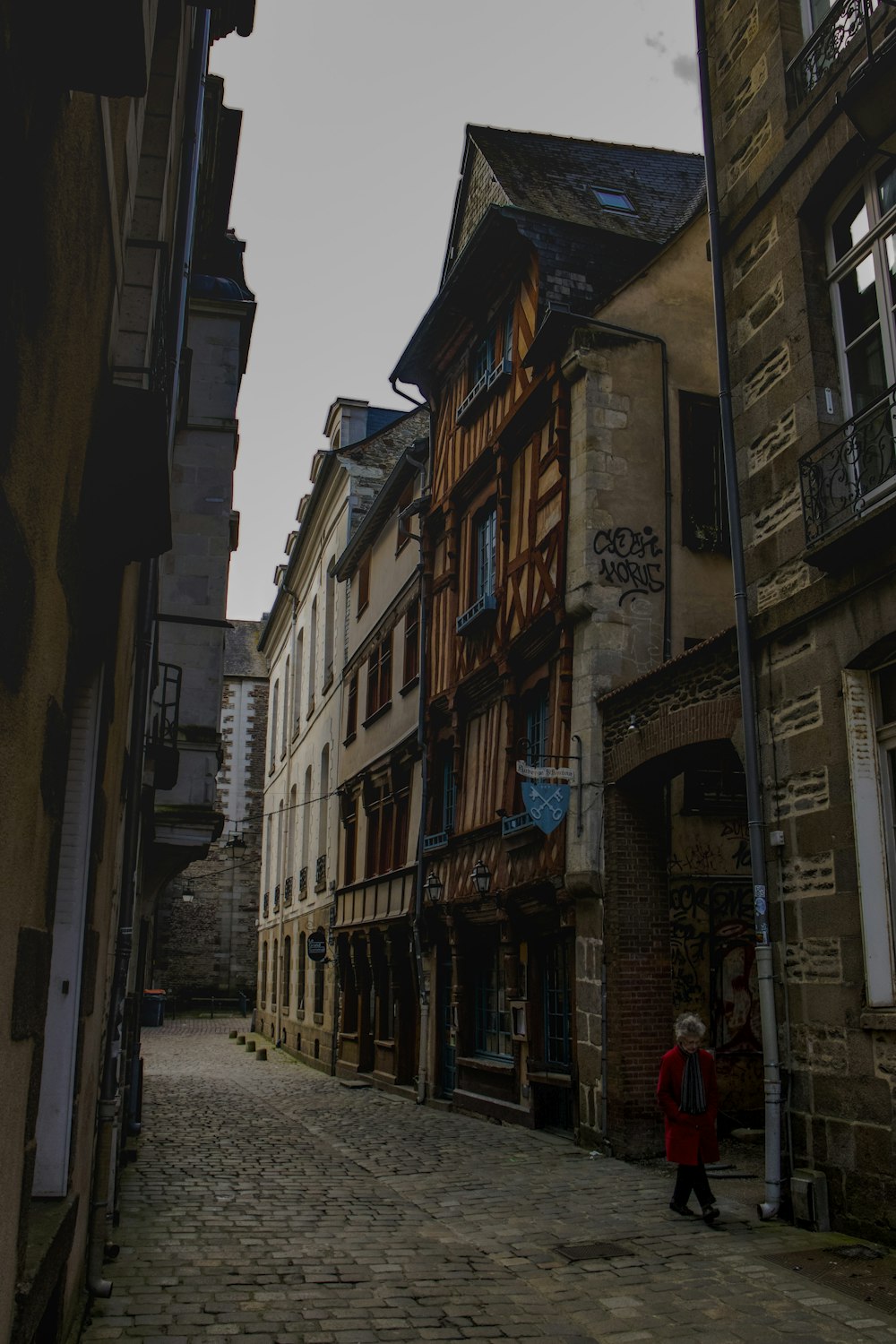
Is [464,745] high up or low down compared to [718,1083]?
up

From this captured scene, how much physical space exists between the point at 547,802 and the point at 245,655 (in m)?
37.1

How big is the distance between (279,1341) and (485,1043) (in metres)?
9.88

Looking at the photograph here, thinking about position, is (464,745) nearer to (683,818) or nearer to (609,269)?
(683,818)

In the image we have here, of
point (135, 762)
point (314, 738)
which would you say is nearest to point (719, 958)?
point (135, 762)

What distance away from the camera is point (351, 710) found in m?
24.4

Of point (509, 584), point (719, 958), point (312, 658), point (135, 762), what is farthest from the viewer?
point (312, 658)

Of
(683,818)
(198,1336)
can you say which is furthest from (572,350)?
(198,1336)

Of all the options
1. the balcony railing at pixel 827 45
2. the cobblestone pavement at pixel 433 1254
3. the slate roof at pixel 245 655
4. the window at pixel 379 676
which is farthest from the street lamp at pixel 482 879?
the slate roof at pixel 245 655

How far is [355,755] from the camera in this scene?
23.2m

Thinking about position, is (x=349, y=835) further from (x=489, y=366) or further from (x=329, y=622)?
(x=489, y=366)

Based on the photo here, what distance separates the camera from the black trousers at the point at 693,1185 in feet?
25.8

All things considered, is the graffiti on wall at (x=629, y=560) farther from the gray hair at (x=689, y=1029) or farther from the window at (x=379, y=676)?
the window at (x=379, y=676)

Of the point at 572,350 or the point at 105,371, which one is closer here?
the point at 105,371

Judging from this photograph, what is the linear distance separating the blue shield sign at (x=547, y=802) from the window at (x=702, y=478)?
3.15 metres
